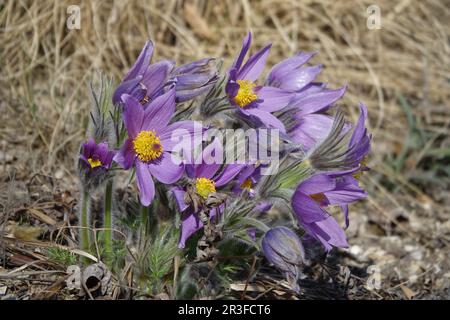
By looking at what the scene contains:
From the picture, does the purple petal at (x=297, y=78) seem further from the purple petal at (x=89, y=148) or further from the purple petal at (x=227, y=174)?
the purple petal at (x=89, y=148)

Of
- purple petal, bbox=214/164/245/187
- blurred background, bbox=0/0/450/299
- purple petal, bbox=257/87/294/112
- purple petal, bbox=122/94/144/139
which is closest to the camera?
purple petal, bbox=122/94/144/139

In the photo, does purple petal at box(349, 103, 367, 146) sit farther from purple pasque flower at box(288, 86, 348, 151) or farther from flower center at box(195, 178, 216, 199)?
flower center at box(195, 178, 216, 199)

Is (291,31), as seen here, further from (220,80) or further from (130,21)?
(220,80)

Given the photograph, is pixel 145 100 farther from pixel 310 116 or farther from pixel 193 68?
pixel 310 116

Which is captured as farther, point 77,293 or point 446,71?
point 446,71

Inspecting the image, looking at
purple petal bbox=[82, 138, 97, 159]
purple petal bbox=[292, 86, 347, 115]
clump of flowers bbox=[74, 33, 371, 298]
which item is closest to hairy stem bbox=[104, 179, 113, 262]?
clump of flowers bbox=[74, 33, 371, 298]

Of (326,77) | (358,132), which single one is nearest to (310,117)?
(358,132)

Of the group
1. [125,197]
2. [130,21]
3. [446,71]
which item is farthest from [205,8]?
[125,197]
